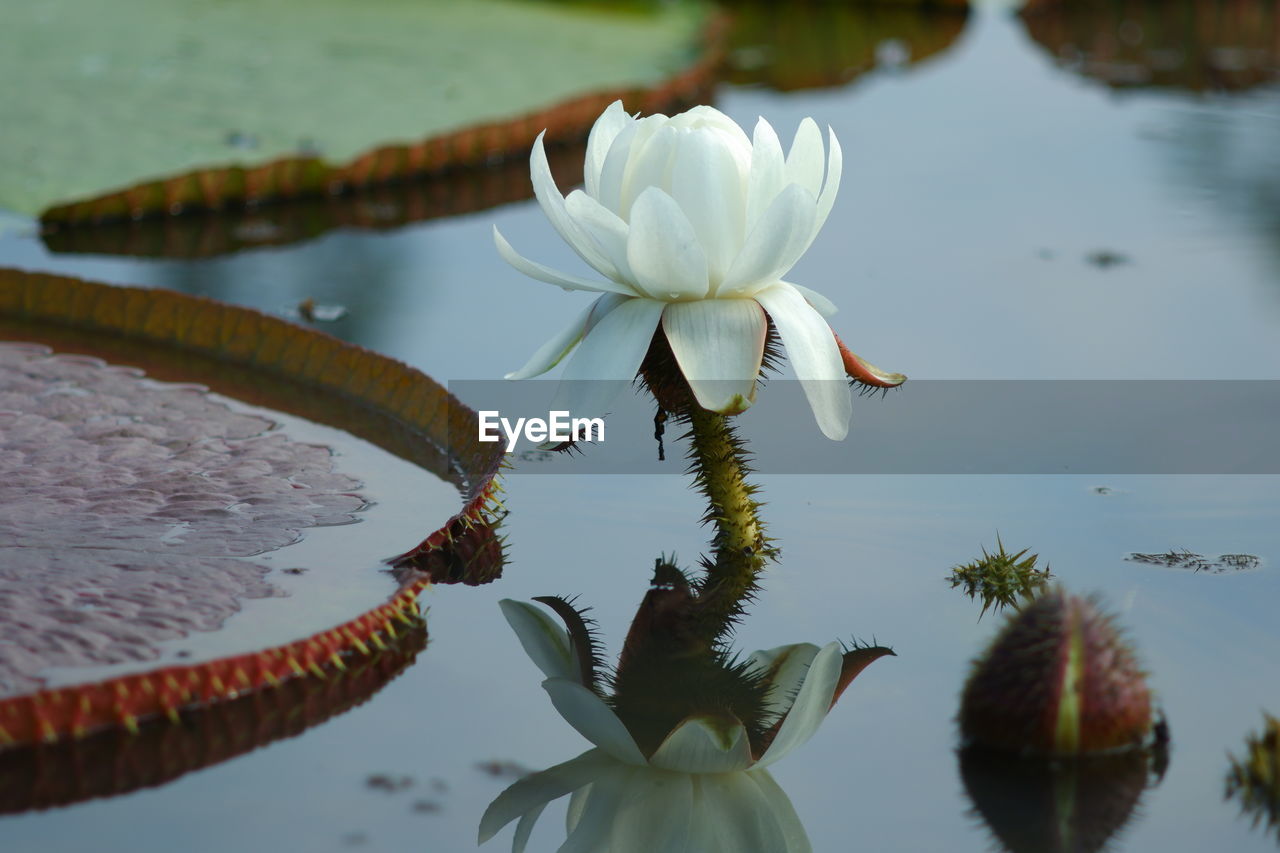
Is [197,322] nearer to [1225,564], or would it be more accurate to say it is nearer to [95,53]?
[1225,564]

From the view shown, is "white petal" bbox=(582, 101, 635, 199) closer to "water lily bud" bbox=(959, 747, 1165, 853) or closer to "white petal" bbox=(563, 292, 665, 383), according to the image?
"white petal" bbox=(563, 292, 665, 383)

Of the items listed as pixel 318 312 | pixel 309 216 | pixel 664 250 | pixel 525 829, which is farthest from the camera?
pixel 309 216

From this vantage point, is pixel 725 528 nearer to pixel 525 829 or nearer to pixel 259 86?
pixel 525 829

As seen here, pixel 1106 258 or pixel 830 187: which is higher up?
pixel 1106 258

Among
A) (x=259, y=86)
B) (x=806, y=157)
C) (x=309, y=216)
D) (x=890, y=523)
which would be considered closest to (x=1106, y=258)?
(x=890, y=523)

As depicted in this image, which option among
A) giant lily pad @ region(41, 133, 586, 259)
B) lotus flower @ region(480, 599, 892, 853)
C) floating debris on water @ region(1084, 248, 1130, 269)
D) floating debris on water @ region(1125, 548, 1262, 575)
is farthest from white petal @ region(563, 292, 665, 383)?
floating debris on water @ region(1084, 248, 1130, 269)

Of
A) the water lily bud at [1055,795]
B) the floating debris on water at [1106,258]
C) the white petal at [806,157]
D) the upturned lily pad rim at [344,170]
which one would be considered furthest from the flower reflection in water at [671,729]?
the upturned lily pad rim at [344,170]

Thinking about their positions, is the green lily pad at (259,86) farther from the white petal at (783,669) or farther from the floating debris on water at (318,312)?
the white petal at (783,669)
